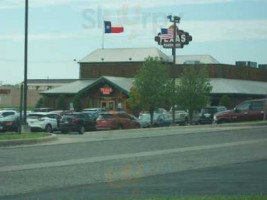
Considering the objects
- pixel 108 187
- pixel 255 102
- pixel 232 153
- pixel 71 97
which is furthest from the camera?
pixel 71 97

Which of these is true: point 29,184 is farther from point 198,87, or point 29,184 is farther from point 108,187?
point 198,87

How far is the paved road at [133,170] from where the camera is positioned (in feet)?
37.9

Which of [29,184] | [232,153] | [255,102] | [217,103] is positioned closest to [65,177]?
[29,184]

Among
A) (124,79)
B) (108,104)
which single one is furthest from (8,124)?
(124,79)

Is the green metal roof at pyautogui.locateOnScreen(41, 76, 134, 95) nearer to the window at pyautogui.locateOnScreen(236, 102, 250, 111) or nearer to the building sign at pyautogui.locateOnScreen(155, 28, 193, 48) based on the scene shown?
the building sign at pyautogui.locateOnScreen(155, 28, 193, 48)

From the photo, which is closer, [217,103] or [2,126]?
[2,126]

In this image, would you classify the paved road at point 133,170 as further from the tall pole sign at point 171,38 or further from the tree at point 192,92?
the tall pole sign at point 171,38

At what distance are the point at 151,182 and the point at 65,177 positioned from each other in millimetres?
2362

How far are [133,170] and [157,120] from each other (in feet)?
118

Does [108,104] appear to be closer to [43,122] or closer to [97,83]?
[97,83]

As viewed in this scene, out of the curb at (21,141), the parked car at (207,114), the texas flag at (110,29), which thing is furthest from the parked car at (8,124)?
the parked car at (207,114)

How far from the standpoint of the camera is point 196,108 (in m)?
52.1

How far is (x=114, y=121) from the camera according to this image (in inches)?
1725

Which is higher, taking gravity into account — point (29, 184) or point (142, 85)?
point (142, 85)
